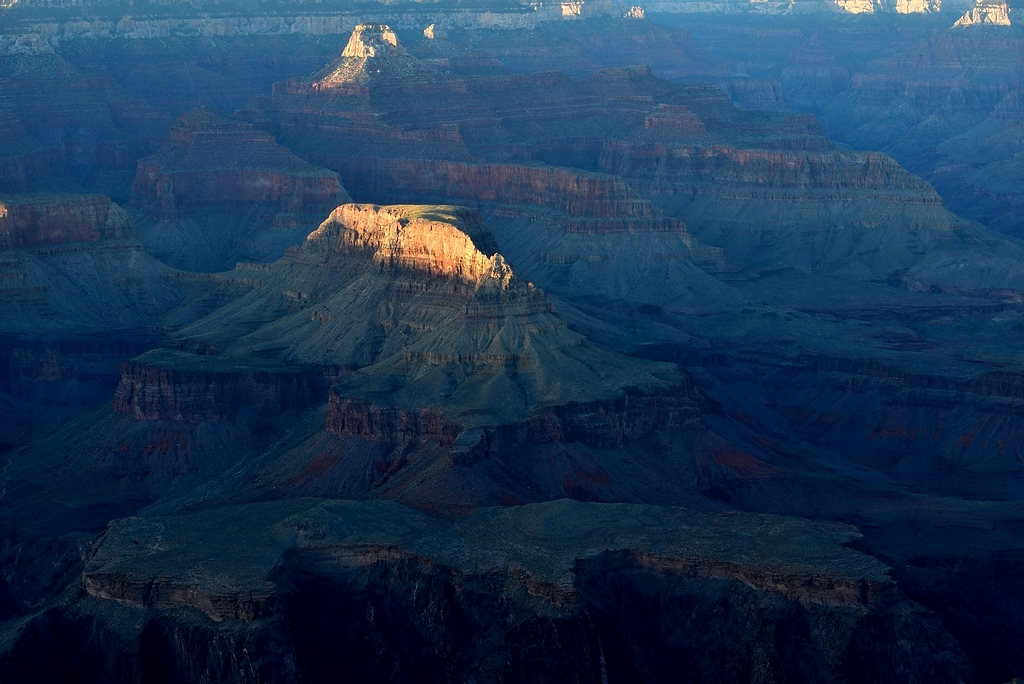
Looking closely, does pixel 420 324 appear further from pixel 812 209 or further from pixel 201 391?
pixel 812 209

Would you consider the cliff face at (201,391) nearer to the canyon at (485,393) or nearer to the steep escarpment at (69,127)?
the canyon at (485,393)

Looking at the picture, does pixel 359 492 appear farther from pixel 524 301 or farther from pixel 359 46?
pixel 359 46

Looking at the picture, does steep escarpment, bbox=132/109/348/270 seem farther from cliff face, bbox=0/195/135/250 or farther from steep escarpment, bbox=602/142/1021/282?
steep escarpment, bbox=602/142/1021/282

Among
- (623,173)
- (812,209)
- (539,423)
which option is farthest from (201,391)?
(623,173)

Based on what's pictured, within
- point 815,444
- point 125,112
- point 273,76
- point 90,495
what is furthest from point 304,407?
point 273,76

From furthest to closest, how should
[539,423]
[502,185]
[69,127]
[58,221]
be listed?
[69,127] → [502,185] → [58,221] → [539,423]
